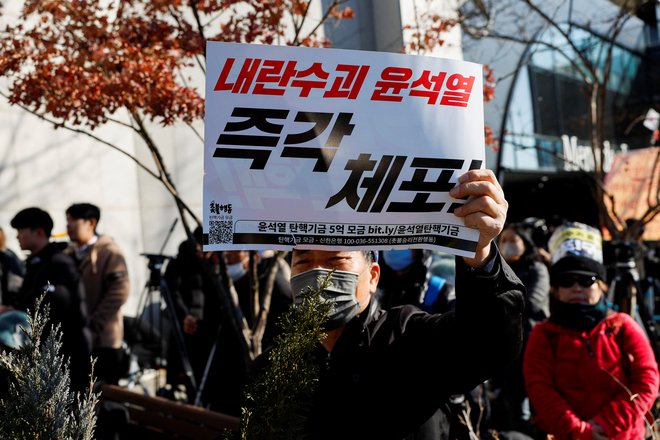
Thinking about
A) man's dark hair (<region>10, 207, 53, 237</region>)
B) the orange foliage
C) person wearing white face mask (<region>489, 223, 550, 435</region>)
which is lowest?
person wearing white face mask (<region>489, 223, 550, 435</region>)

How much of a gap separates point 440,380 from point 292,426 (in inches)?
35.5

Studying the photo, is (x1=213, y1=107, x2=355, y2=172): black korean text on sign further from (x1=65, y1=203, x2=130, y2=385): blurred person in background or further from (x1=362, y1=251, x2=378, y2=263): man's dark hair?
(x1=65, y1=203, x2=130, y2=385): blurred person in background

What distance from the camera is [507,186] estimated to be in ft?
69.6

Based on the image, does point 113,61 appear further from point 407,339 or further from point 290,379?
point 290,379

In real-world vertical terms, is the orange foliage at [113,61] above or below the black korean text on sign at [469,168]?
above

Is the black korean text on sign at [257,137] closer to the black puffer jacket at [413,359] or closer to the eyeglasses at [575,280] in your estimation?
the black puffer jacket at [413,359]

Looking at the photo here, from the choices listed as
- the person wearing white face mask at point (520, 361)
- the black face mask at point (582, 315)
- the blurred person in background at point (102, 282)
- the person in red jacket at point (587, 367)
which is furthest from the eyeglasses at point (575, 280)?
the blurred person in background at point (102, 282)

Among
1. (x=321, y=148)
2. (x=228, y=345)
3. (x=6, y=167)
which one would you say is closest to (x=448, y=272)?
(x=228, y=345)

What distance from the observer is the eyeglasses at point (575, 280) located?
156 inches

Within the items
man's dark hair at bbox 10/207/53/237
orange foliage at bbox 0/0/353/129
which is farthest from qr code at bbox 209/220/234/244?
man's dark hair at bbox 10/207/53/237

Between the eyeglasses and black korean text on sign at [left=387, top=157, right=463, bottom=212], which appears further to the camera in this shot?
the eyeglasses

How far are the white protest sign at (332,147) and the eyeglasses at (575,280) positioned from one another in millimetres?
2164

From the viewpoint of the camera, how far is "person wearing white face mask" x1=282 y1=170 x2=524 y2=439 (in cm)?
209

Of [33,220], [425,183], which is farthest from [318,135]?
[33,220]
